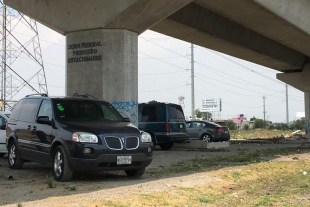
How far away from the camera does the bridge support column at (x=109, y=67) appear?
14.6 metres

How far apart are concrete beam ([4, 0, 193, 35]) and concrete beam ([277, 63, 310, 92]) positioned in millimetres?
25059

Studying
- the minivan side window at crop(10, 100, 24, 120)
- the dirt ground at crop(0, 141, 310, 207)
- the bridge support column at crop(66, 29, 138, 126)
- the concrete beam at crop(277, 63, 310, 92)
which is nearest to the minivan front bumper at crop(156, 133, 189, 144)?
the bridge support column at crop(66, 29, 138, 126)

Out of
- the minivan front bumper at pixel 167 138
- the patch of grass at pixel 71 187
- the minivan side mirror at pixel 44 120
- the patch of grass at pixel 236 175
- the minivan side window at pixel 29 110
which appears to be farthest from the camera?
the minivan front bumper at pixel 167 138

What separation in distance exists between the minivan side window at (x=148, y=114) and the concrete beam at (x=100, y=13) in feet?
19.6

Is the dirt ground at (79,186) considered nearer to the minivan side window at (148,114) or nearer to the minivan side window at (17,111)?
the minivan side window at (17,111)

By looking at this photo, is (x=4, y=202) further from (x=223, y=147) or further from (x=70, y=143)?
(x=223, y=147)

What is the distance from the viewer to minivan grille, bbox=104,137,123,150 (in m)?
9.67

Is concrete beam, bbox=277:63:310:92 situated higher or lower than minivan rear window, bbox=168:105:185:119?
higher

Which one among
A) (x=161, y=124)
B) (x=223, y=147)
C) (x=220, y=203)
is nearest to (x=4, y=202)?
(x=220, y=203)

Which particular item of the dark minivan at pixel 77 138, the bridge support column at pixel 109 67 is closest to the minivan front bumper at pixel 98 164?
the dark minivan at pixel 77 138

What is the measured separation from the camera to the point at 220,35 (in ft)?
75.3

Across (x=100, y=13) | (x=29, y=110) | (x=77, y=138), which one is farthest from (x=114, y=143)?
(x=100, y=13)

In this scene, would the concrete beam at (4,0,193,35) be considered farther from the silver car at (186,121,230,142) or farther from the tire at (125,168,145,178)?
the silver car at (186,121,230,142)

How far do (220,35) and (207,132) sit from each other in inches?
241
